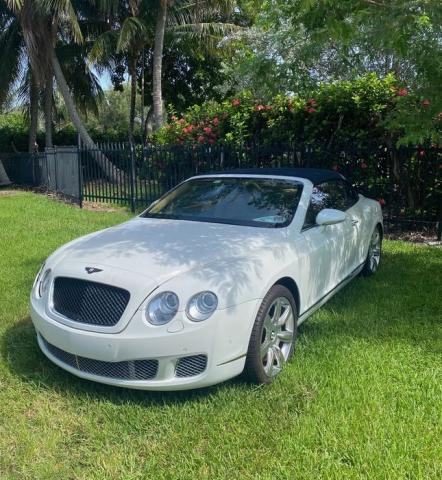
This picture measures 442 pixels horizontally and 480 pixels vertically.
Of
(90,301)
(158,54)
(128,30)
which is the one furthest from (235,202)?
(128,30)

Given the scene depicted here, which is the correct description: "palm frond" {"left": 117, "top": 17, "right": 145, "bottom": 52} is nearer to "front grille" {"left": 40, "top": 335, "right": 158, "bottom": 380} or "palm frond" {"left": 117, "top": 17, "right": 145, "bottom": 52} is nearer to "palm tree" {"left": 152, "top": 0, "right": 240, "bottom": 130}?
"palm tree" {"left": 152, "top": 0, "right": 240, "bottom": 130}

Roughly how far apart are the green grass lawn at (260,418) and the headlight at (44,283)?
1.85 ft

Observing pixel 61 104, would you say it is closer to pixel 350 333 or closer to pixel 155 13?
pixel 155 13

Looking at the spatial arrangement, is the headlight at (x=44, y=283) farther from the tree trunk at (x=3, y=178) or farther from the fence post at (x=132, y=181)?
the tree trunk at (x=3, y=178)

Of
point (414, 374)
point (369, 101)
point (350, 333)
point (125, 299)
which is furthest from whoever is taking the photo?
point (369, 101)

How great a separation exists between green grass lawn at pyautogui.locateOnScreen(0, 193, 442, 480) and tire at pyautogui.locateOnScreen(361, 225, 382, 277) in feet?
4.78

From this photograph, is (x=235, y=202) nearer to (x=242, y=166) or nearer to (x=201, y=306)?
(x=201, y=306)

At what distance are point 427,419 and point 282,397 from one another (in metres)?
0.89

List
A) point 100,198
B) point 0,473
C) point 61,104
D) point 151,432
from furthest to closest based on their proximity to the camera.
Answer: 1. point 61,104
2. point 100,198
3. point 151,432
4. point 0,473

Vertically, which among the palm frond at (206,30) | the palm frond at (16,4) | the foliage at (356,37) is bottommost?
the foliage at (356,37)

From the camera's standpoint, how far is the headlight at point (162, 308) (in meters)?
3.16

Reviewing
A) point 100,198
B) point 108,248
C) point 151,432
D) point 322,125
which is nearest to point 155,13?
point 100,198

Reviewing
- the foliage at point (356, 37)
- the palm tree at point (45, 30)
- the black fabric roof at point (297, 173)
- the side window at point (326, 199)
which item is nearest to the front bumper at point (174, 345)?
the side window at point (326, 199)

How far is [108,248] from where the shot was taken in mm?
3840
